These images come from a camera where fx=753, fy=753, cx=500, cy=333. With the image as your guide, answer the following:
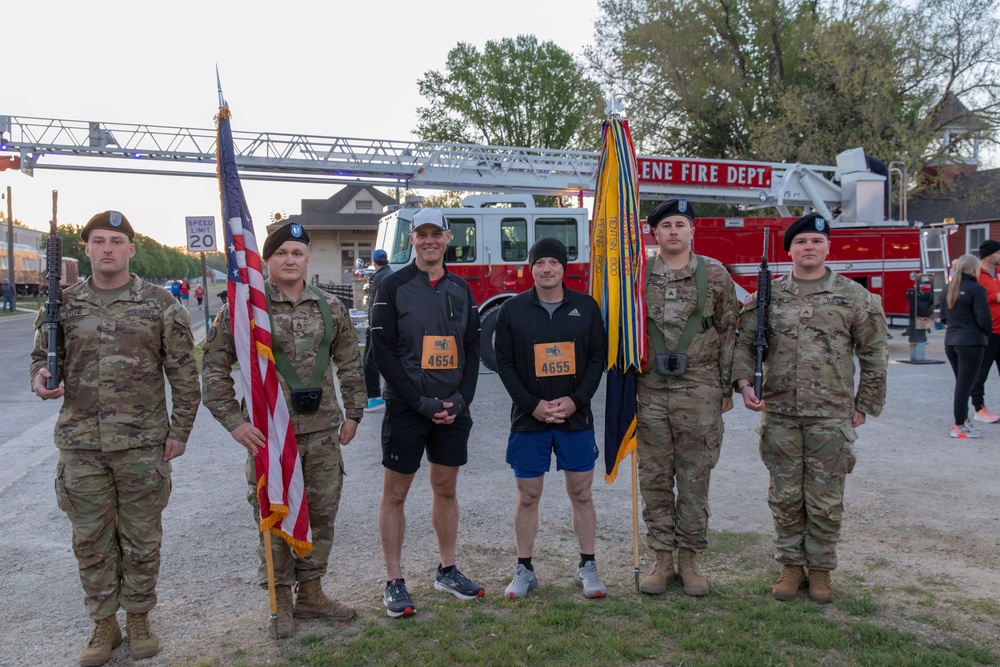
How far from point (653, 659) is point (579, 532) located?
2.97 ft

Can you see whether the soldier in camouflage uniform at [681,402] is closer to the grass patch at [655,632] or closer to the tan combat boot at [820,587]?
the grass patch at [655,632]

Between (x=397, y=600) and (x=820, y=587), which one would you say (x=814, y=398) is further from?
(x=397, y=600)

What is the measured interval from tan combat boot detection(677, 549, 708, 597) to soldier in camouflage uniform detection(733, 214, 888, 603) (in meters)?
0.38

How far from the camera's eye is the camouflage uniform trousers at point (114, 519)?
348 centimetres

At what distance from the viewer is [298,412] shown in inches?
148

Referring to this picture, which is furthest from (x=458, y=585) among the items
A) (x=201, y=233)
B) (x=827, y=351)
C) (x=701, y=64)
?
(x=701, y=64)

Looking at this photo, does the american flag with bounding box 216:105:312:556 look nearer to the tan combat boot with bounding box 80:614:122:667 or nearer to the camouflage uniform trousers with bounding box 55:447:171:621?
the camouflage uniform trousers with bounding box 55:447:171:621

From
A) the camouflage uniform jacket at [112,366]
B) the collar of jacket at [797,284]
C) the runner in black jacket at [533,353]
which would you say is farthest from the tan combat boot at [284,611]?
the collar of jacket at [797,284]

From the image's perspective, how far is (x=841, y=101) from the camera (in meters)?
26.2

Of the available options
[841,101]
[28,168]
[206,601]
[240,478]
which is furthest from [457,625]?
[841,101]

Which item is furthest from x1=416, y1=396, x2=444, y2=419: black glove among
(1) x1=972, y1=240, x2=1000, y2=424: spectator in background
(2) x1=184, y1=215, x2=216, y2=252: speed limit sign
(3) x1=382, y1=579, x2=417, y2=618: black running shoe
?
(2) x1=184, y1=215, x2=216, y2=252: speed limit sign

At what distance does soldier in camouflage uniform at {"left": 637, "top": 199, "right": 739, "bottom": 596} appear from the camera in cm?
412

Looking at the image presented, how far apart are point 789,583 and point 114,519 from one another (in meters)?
3.44

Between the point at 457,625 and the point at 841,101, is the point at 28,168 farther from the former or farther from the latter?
the point at 841,101
